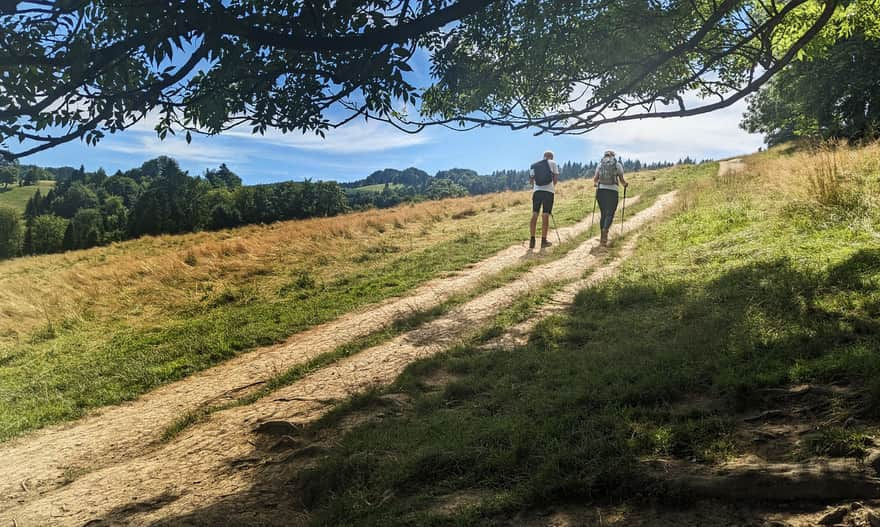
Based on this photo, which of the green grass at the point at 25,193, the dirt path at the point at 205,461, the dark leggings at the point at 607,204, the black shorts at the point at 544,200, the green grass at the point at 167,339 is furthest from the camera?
the green grass at the point at 25,193

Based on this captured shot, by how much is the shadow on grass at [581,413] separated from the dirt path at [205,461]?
1.05 feet

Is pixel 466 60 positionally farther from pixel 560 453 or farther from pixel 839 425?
pixel 839 425

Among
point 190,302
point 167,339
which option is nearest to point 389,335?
point 167,339

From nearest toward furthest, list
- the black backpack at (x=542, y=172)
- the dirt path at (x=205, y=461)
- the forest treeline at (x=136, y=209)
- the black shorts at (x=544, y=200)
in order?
1. the dirt path at (x=205, y=461)
2. the black backpack at (x=542, y=172)
3. the black shorts at (x=544, y=200)
4. the forest treeline at (x=136, y=209)

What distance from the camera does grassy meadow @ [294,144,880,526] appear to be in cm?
315

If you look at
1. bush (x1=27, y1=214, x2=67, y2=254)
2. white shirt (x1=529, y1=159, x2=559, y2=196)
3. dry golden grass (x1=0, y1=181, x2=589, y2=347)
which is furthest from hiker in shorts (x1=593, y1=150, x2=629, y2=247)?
bush (x1=27, y1=214, x2=67, y2=254)

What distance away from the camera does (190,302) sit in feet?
43.0

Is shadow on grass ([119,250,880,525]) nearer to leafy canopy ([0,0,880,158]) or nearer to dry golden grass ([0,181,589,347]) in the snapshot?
leafy canopy ([0,0,880,158])

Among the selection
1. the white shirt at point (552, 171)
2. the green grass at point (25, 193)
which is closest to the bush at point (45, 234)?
the green grass at point (25, 193)

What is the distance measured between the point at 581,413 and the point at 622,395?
1.42 ft

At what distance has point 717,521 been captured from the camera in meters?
2.57

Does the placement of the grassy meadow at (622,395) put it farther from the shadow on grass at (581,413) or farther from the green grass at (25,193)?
the green grass at (25,193)

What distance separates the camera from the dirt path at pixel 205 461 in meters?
4.41

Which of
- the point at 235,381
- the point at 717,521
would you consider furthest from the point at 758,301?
the point at 235,381
